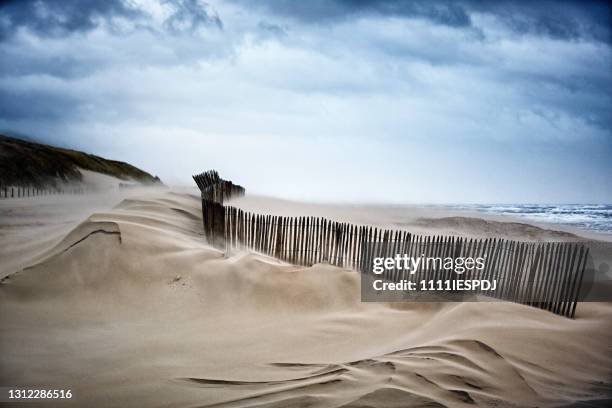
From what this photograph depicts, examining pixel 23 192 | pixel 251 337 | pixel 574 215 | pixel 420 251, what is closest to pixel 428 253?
pixel 420 251

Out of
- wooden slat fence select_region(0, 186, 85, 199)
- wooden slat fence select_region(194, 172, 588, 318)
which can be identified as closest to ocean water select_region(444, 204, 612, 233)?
wooden slat fence select_region(194, 172, 588, 318)

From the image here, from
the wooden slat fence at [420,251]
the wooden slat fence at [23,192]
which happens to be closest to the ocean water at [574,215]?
the wooden slat fence at [420,251]

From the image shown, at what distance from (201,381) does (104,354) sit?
1.08m

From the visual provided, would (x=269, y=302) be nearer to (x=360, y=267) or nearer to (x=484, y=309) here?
(x=360, y=267)

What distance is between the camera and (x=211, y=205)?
7.86 m

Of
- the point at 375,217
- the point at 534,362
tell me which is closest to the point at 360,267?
the point at 534,362
